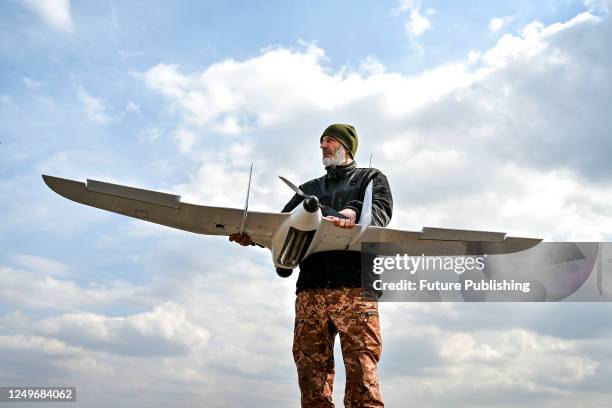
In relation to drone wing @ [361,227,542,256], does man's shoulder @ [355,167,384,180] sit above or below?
above

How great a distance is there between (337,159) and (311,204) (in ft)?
2.97

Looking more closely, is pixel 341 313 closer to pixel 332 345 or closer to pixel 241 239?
pixel 332 345

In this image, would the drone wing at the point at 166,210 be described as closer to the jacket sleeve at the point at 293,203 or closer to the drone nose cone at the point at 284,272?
the jacket sleeve at the point at 293,203

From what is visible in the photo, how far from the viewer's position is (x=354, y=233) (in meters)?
7.40

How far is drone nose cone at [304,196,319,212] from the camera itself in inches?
290

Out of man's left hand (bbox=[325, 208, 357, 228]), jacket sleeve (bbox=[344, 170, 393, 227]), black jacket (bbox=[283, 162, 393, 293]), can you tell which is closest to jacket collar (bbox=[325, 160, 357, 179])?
black jacket (bbox=[283, 162, 393, 293])

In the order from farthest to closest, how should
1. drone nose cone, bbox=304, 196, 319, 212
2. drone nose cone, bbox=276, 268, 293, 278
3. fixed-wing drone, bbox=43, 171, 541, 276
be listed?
drone nose cone, bbox=276, 268, 293, 278 → fixed-wing drone, bbox=43, 171, 541, 276 → drone nose cone, bbox=304, 196, 319, 212

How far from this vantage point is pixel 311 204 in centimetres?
739

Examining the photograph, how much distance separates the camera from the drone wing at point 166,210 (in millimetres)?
8250

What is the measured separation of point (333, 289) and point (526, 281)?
13.2ft

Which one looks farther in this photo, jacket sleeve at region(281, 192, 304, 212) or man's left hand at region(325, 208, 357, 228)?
jacket sleeve at region(281, 192, 304, 212)

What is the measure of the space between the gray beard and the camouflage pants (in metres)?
1.94

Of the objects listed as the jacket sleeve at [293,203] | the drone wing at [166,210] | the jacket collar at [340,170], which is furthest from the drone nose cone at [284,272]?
the jacket collar at [340,170]

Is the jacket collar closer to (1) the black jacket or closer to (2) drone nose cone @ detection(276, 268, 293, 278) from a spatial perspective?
(1) the black jacket
